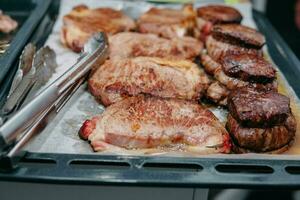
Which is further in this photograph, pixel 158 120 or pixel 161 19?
pixel 161 19

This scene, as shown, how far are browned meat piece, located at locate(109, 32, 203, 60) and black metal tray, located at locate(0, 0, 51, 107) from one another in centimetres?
43

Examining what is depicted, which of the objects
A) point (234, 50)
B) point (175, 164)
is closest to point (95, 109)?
point (175, 164)

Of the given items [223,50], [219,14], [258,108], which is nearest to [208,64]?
[223,50]

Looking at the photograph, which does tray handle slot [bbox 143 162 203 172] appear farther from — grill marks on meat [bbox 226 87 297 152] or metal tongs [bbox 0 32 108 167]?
metal tongs [bbox 0 32 108 167]

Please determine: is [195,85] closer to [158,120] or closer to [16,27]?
[158,120]

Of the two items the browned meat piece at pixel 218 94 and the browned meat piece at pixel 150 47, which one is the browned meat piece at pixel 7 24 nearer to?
the browned meat piece at pixel 150 47

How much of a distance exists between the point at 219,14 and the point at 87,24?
73 cm

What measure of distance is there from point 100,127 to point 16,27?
1.03 m

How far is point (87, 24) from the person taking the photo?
239 centimetres

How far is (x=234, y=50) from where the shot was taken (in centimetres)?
213

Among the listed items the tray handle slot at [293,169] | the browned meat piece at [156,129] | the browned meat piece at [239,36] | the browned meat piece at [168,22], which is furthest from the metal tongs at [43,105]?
the tray handle slot at [293,169]

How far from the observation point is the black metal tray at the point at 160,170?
134 centimetres

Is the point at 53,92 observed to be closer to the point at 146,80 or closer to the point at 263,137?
the point at 146,80

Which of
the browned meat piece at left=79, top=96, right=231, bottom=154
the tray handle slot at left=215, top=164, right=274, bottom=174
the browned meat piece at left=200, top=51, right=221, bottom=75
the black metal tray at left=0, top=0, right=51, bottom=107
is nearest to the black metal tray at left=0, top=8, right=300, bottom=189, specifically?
the tray handle slot at left=215, top=164, right=274, bottom=174
